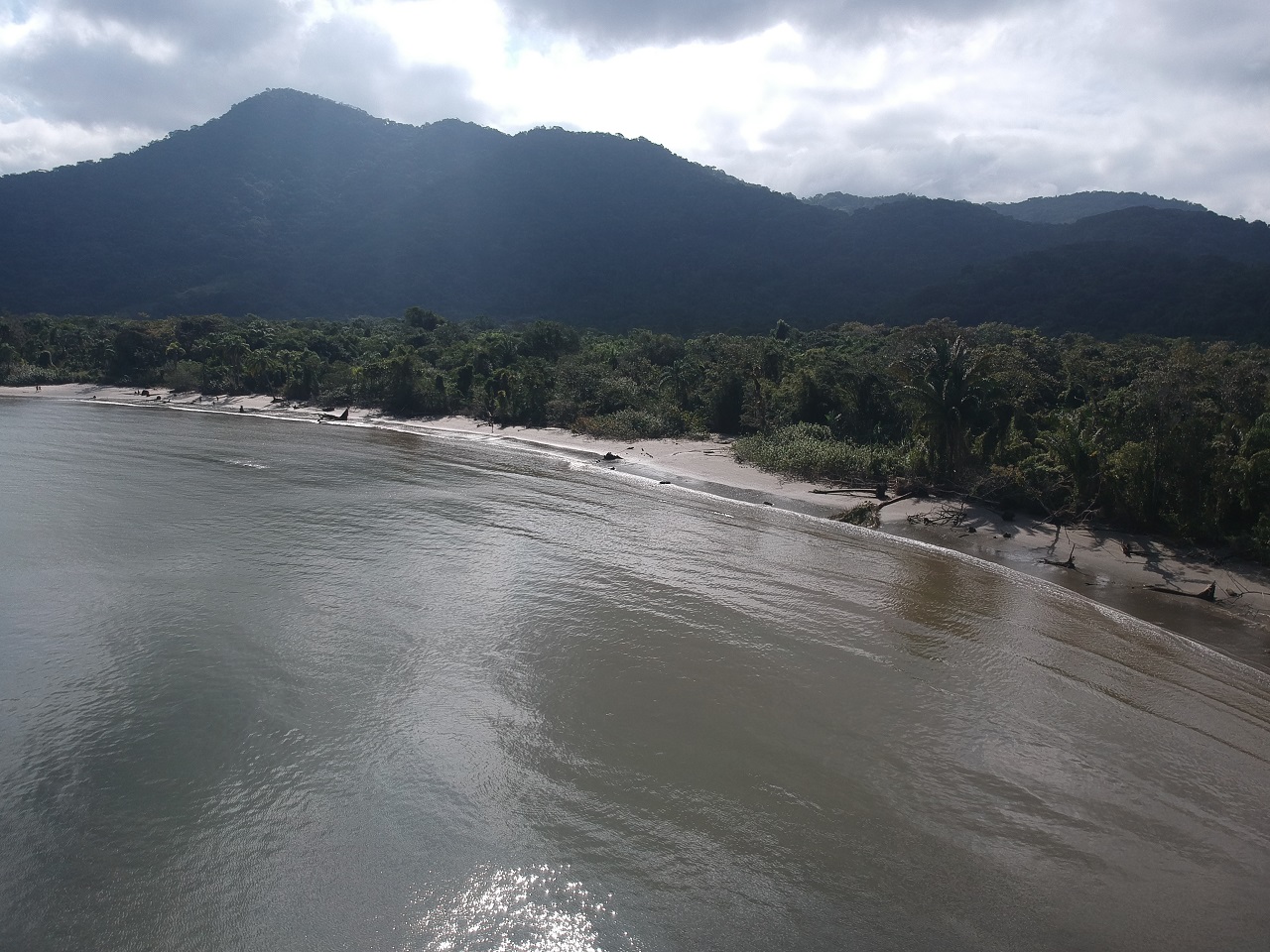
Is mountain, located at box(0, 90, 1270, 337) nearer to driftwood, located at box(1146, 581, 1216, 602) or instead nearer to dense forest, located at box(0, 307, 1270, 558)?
dense forest, located at box(0, 307, 1270, 558)

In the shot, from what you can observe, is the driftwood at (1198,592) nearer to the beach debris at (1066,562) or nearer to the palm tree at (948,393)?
the beach debris at (1066,562)

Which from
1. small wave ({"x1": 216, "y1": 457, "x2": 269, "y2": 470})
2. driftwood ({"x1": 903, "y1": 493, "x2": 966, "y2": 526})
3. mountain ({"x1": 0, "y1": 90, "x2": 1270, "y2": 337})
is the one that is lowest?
small wave ({"x1": 216, "y1": 457, "x2": 269, "y2": 470})

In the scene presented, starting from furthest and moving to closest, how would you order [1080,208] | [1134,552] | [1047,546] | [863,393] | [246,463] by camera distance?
[1080,208] < [863,393] < [246,463] < [1047,546] < [1134,552]

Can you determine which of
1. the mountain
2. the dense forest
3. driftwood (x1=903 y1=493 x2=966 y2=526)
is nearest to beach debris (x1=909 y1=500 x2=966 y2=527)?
driftwood (x1=903 y1=493 x2=966 y2=526)

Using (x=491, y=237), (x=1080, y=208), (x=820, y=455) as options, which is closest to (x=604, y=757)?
(x=820, y=455)

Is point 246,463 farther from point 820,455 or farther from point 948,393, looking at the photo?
point 948,393

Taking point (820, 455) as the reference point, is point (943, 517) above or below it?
below

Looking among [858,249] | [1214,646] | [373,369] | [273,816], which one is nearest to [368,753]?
[273,816]
